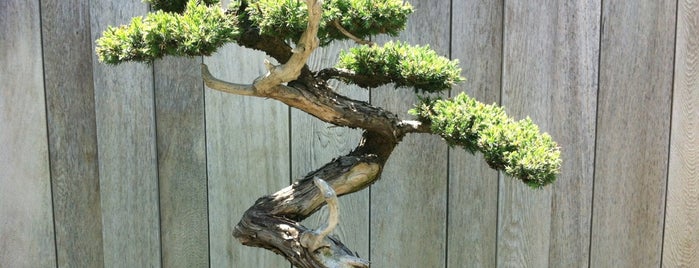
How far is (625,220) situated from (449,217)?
0.51 meters

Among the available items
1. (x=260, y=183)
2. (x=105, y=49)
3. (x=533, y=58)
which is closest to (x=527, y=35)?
(x=533, y=58)

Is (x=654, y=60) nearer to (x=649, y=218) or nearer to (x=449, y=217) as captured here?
(x=649, y=218)

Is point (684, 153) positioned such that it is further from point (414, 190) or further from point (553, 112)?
point (414, 190)

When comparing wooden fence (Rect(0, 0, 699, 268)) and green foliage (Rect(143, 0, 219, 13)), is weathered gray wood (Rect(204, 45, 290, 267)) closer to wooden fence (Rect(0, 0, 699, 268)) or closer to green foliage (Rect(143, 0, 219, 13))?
wooden fence (Rect(0, 0, 699, 268))

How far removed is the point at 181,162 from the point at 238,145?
18 centimetres

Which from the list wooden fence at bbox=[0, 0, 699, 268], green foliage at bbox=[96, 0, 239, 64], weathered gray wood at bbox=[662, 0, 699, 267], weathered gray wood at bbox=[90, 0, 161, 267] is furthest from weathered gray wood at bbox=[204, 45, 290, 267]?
weathered gray wood at bbox=[662, 0, 699, 267]

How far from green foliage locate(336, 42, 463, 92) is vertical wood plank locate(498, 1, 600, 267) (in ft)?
2.22

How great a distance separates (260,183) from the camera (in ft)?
6.63

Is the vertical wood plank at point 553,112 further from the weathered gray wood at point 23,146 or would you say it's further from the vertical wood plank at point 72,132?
the weathered gray wood at point 23,146

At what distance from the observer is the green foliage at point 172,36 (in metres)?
1.11

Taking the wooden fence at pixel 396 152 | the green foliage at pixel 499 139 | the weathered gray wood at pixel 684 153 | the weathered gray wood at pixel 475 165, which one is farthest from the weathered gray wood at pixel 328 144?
the weathered gray wood at pixel 684 153

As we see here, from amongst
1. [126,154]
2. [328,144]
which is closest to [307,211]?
[328,144]

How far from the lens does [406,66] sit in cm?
128

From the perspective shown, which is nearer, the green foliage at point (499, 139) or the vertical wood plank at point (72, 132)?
the green foliage at point (499, 139)
